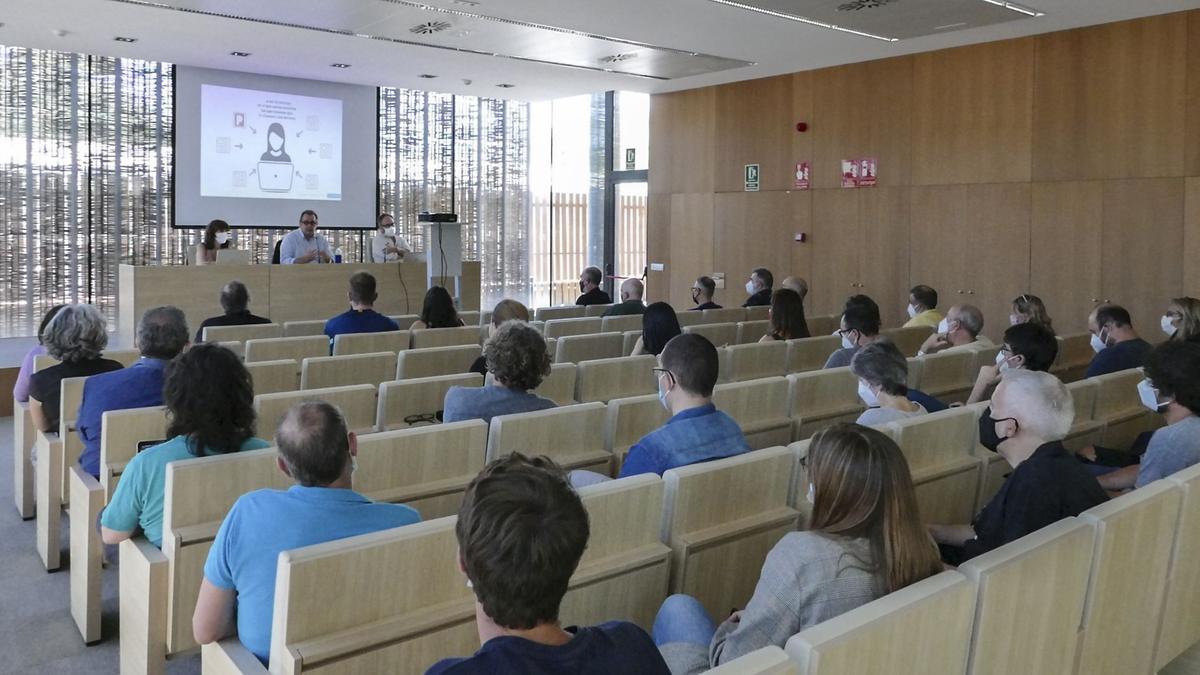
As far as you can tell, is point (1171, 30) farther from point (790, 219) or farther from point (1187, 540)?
point (1187, 540)

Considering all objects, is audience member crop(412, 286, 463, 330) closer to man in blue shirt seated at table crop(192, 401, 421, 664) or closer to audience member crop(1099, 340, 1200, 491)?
man in blue shirt seated at table crop(192, 401, 421, 664)

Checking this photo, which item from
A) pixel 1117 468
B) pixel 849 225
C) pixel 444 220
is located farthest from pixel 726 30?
pixel 1117 468

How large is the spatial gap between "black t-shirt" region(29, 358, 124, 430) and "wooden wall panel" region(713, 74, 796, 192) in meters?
8.68

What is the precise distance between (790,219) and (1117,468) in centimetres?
754

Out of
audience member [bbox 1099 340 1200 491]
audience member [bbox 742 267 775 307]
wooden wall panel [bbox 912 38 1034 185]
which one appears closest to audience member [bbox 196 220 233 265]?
audience member [bbox 742 267 775 307]

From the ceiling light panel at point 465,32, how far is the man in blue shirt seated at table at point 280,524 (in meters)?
6.04

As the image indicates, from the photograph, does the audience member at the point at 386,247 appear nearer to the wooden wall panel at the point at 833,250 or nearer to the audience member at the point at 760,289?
the audience member at the point at 760,289

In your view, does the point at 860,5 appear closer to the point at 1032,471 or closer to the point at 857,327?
the point at 857,327

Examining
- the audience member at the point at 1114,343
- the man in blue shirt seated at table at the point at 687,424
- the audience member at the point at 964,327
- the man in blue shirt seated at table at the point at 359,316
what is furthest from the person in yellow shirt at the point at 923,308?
the man in blue shirt seated at table at the point at 687,424

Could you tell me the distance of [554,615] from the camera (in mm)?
1540

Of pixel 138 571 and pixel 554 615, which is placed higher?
pixel 554 615

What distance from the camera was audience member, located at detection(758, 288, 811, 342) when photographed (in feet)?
21.1

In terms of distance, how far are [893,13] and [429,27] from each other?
13.5ft

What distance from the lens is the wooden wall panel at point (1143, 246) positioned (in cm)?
812
